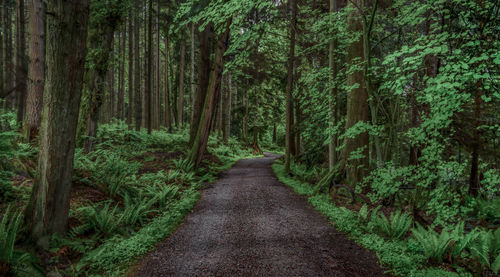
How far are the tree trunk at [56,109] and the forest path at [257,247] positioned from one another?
1827mm

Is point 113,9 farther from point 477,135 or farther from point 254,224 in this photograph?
point 477,135

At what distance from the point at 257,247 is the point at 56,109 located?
4008mm

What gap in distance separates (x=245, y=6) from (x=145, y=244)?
17.5ft

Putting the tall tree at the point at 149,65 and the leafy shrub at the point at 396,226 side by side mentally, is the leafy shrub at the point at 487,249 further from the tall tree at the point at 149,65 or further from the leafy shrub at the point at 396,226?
the tall tree at the point at 149,65

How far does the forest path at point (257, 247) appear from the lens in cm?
362

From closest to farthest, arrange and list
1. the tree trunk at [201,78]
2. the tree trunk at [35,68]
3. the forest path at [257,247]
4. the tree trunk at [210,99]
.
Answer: the forest path at [257,247], the tree trunk at [35,68], the tree trunk at [210,99], the tree trunk at [201,78]

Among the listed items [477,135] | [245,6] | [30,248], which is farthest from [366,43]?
[30,248]

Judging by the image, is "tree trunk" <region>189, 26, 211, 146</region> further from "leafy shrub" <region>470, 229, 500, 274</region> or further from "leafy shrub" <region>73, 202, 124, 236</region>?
"leafy shrub" <region>470, 229, 500, 274</region>

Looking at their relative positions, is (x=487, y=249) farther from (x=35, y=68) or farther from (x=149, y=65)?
(x=149, y=65)

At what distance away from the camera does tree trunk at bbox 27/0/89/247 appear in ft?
13.1

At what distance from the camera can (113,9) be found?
31.5 feet

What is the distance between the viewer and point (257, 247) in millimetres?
4332

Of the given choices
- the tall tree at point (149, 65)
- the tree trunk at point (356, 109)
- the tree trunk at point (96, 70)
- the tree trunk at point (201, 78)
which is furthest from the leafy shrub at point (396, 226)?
the tall tree at point (149, 65)

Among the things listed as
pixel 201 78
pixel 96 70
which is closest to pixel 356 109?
pixel 201 78
